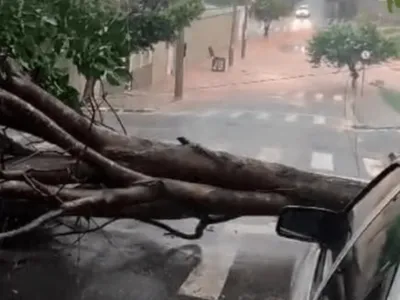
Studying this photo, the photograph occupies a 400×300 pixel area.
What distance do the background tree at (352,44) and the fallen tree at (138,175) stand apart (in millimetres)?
819

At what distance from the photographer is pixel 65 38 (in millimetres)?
2846

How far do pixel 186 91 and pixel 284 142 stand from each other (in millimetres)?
535

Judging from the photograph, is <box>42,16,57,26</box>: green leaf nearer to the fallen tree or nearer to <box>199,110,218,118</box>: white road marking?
the fallen tree

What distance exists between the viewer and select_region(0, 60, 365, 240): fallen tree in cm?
261

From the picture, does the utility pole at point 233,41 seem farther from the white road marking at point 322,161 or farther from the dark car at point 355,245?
the dark car at point 355,245

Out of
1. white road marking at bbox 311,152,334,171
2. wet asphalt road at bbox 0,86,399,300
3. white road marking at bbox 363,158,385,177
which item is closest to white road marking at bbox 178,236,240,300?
wet asphalt road at bbox 0,86,399,300

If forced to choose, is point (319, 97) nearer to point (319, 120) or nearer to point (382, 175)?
point (319, 120)

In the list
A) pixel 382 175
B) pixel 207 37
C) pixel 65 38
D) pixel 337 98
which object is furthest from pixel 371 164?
pixel 382 175

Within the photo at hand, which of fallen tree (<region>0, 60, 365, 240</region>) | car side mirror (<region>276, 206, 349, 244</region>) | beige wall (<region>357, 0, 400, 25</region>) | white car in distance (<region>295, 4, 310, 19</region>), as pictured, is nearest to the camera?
car side mirror (<region>276, 206, 349, 244</region>)

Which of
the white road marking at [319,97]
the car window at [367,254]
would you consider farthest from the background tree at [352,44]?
the car window at [367,254]

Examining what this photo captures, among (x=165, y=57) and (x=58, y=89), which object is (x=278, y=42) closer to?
(x=165, y=57)

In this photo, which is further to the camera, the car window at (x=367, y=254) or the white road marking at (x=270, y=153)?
the white road marking at (x=270, y=153)

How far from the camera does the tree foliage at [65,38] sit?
2.69 metres

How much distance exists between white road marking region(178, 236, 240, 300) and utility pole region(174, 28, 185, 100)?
2.65 ft
